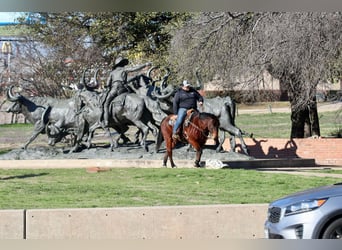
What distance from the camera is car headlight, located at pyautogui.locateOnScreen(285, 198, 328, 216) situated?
11625mm

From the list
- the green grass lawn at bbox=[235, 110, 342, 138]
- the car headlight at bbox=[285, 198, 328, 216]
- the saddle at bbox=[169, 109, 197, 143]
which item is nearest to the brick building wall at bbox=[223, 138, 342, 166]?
the saddle at bbox=[169, 109, 197, 143]

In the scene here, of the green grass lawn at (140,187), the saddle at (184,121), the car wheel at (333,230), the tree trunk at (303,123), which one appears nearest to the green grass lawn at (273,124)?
the tree trunk at (303,123)

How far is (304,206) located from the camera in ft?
38.5

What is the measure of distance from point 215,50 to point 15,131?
2071 cm

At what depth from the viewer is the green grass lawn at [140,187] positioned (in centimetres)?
1620

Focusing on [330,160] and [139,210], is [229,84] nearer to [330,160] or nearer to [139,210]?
[330,160]

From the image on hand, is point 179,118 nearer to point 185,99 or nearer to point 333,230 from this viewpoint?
point 185,99

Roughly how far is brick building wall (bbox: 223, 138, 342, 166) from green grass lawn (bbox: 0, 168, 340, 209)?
25.4 feet

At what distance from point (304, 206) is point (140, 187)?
7.25 meters

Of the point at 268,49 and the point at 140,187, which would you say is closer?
the point at 140,187

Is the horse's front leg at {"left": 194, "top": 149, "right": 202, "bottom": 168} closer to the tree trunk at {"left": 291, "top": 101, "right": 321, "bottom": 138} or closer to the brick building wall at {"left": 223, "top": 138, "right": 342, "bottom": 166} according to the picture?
the brick building wall at {"left": 223, "top": 138, "right": 342, "bottom": 166}

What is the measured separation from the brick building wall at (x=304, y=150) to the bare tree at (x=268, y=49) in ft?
4.17

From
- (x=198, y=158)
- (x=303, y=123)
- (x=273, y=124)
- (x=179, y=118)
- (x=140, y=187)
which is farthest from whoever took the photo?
(x=273, y=124)

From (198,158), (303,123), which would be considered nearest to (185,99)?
(198,158)
